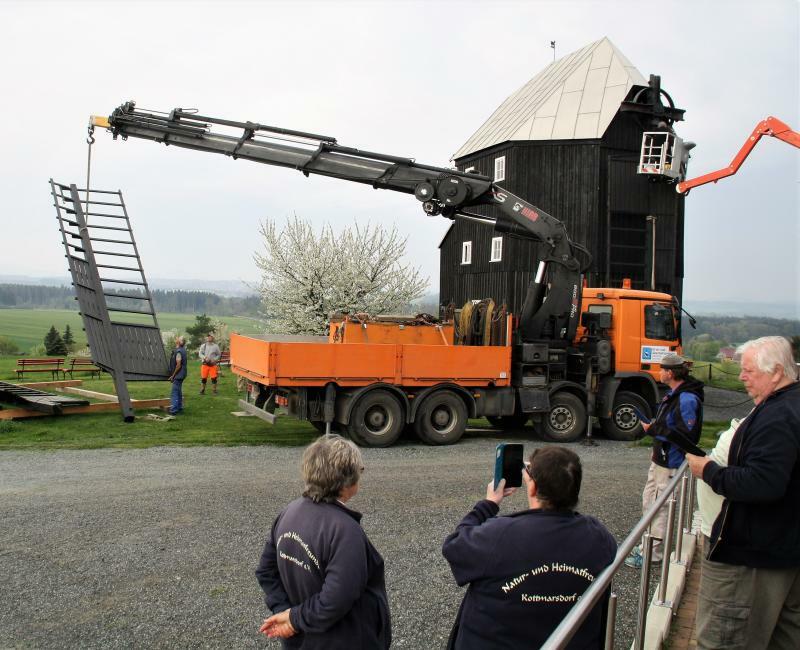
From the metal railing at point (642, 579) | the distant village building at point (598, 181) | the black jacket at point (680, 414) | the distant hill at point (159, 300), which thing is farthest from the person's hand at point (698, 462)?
the distant hill at point (159, 300)

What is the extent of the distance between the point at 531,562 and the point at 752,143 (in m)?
22.5

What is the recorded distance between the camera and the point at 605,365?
14648 millimetres

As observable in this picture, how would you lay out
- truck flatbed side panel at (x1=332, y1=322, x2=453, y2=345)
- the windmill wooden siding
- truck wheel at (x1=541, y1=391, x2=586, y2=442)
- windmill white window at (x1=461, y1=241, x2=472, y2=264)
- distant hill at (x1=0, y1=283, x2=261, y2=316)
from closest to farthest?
truck flatbed side panel at (x1=332, y1=322, x2=453, y2=345)
truck wheel at (x1=541, y1=391, x2=586, y2=442)
the windmill wooden siding
windmill white window at (x1=461, y1=241, x2=472, y2=264)
distant hill at (x1=0, y1=283, x2=261, y2=316)

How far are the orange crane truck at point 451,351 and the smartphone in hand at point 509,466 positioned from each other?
9.71 m

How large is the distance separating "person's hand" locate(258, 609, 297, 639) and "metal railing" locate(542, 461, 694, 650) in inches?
50.3

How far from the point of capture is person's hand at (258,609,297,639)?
10.6 feet

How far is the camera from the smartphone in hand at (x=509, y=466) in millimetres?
3191

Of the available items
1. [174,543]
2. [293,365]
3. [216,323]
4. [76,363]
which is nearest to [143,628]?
[174,543]

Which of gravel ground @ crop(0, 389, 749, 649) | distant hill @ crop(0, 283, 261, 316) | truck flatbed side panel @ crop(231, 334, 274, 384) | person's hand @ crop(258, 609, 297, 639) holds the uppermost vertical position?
distant hill @ crop(0, 283, 261, 316)

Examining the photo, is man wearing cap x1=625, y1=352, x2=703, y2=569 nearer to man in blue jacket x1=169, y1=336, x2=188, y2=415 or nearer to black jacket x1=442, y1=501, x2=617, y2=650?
black jacket x1=442, y1=501, x2=617, y2=650

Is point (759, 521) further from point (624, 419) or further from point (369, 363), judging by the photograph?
point (624, 419)

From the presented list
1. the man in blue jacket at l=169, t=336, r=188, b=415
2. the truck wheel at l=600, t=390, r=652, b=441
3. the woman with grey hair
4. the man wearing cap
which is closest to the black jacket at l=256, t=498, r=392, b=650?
the woman with grey hair

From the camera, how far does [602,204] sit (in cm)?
2481

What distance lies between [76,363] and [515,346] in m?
17.3
